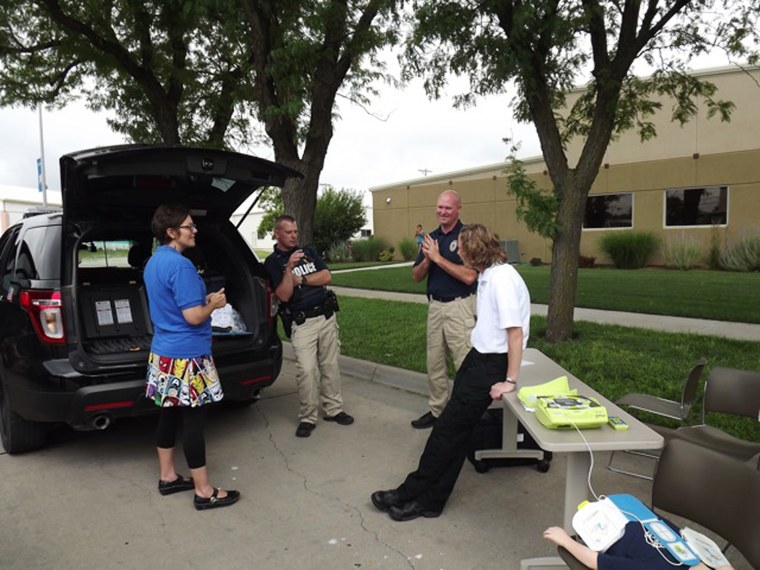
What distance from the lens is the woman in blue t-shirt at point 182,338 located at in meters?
3.15

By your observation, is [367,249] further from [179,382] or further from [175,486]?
[179,382]

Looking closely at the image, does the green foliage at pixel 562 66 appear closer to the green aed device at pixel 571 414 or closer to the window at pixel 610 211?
the green aed device at pixel 571 414

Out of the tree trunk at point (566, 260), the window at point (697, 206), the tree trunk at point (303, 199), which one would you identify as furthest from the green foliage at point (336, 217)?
the tree trunk at point (566, 260)

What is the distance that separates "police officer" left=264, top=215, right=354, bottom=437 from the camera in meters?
4.52

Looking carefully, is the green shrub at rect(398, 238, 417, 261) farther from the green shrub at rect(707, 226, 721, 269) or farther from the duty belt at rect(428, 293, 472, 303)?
the duty belt at rect(428, 293, 472, 303)

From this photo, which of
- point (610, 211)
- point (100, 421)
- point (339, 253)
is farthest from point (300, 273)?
point (339, 253)

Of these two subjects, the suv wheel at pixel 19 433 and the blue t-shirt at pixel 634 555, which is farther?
the suv wheel at pixel 19 433

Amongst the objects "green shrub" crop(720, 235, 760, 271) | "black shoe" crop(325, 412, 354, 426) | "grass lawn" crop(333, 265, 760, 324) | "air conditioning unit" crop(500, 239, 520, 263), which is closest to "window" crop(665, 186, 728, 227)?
"green shrub" crop(720, 235, 760, 271)

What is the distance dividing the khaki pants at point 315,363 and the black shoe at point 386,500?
1.38m

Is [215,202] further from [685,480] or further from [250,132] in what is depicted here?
[250,132]

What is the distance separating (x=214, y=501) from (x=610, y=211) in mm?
19935

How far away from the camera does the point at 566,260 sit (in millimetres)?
6566

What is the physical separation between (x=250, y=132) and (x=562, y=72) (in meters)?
8.63

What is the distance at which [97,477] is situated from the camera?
3.75m
